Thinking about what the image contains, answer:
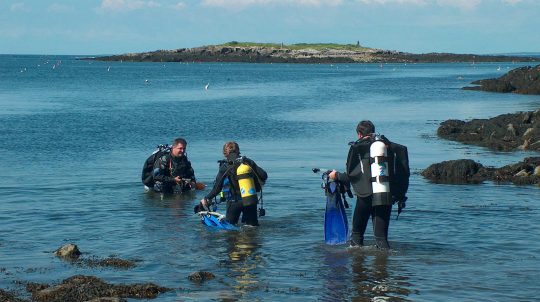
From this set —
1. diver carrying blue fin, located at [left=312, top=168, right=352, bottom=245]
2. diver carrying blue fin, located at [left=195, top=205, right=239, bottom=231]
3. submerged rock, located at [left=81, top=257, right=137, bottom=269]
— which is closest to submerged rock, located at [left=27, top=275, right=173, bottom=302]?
submerged rock, located at [left=81, top=257, right=137, bottom=269]

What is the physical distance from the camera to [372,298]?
36.6 feet

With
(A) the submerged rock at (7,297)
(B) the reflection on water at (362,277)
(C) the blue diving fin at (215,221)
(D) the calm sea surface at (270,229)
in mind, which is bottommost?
(D) the calm sea surface at (270,229)

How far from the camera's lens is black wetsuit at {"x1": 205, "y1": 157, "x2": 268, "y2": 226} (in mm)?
14680

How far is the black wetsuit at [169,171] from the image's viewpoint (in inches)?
766

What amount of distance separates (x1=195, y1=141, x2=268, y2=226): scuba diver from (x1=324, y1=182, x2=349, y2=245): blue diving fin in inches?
48.6

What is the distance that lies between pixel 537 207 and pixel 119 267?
914 centimetres

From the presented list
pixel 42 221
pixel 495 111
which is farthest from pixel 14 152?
pixel 495 111

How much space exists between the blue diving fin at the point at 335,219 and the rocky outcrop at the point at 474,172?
329 inches

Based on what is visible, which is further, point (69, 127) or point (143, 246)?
point (69, 127)

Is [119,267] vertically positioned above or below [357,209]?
below

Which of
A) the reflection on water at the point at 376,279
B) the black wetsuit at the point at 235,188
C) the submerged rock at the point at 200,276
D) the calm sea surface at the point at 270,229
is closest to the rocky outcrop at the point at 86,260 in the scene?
the calm sea surface at the point at 270,229

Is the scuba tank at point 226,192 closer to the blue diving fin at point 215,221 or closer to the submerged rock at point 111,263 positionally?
the blue diving fin at point 215,221

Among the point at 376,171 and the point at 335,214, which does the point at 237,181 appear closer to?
the point at 335,214

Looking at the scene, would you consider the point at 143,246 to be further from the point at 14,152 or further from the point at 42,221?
the point at 14,152
